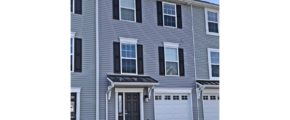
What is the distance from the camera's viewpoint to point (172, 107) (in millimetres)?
12039

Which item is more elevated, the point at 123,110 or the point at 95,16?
the point at 95,16

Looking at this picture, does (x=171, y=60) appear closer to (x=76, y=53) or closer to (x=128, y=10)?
(x=128, y=10)

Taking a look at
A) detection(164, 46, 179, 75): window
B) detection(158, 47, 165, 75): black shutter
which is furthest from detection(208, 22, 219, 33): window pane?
detection(158, 47, 165, 75): black shutter

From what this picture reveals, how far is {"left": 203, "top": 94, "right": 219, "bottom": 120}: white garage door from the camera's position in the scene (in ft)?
41.7

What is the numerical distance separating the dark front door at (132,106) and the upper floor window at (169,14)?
3011 millimetres

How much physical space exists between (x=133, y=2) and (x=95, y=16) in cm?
171

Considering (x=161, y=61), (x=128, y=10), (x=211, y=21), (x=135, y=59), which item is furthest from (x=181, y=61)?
(x=128, y=10)

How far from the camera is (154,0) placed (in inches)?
473

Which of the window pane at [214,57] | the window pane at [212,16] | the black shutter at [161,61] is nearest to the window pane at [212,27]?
the window pane at [212,16]

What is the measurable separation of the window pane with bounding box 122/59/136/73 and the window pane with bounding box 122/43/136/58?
0.18 m
